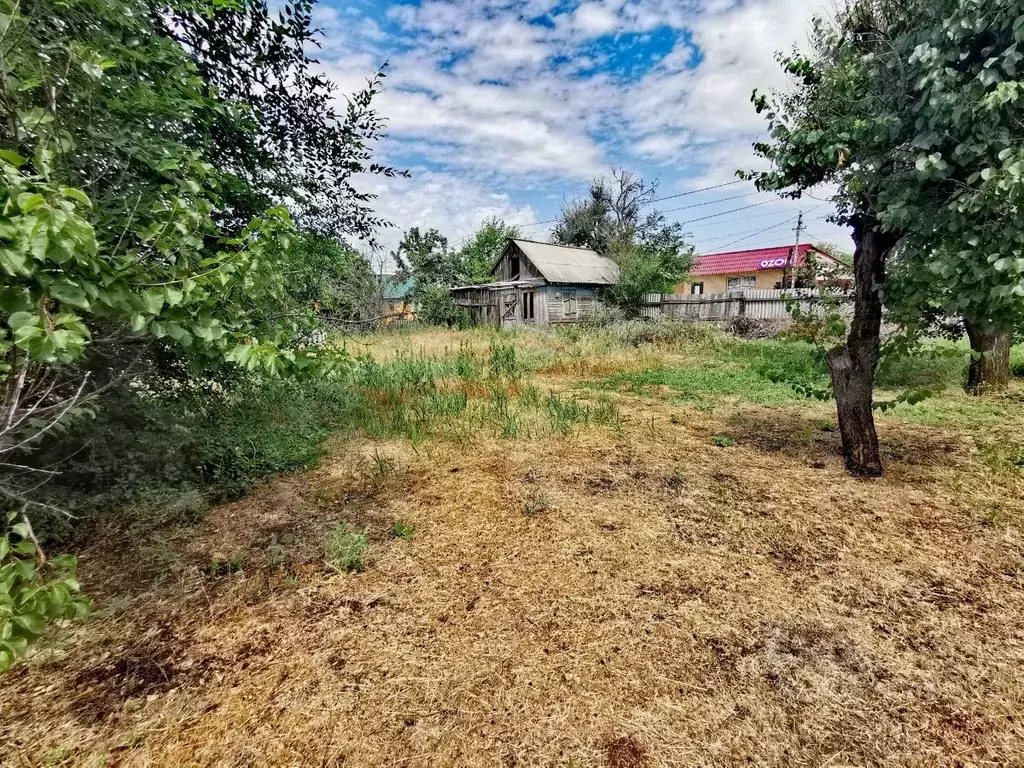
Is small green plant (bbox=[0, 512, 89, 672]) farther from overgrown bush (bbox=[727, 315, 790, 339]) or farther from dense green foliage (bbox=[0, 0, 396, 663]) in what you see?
overgrown bush (bbox=[727, 315, 790, 339])

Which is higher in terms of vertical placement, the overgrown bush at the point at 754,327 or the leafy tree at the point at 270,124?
the leafy tree at the point at 270,124

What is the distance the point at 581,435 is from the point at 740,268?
28.4 metres

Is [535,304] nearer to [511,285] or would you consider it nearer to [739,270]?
[511,285]

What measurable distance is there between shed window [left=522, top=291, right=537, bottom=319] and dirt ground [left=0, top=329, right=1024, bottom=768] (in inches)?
642

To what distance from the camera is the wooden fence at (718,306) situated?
14.5 meters

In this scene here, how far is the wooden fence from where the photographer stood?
47.6 feet

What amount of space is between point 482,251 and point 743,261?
16747 millimetres

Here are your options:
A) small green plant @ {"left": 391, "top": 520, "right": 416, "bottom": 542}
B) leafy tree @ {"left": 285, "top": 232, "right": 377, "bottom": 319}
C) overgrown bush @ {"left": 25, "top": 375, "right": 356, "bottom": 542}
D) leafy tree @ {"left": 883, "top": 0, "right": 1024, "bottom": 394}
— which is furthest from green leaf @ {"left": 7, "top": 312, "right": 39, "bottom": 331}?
leafy tree @ {"left": 883, "top": 0, "right": 1024, "bottom": 394}

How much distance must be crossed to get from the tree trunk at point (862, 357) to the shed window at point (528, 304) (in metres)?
15.9

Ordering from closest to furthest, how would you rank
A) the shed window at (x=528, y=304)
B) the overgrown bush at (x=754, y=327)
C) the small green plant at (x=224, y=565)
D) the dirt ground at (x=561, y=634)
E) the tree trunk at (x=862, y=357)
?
the dirt ground at (x=561, y=634), the small green plant at (x=224, y=565), the tree trunk at (x=862, y=357), the overgrown bush at (x=754, y=327), the shed window at (x=528, y=304)

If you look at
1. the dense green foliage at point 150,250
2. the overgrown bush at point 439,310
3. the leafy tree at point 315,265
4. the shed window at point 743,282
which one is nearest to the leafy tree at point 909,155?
the dense green foliage at point 150,250

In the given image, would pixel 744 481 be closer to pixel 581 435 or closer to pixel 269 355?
pixel 581 435

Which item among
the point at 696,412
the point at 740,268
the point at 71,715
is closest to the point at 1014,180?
the point at 696,412

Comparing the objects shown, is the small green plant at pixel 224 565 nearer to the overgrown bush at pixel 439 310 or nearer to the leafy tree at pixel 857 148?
the leafy tree at pixel 857 148
